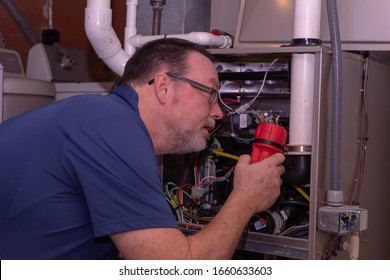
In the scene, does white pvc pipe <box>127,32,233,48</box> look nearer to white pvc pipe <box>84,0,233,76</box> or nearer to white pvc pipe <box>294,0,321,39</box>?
white pvc pipe <box>84,0,233,76</box>

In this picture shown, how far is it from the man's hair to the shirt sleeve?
255 mm

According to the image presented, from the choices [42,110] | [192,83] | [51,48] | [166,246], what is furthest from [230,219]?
[51,48]

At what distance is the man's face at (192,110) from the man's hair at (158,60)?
2 centimetres

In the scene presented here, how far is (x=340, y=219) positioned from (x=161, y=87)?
55 cm

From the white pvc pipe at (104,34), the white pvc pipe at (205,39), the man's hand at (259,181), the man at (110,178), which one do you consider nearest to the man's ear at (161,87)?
the man at (110,178)

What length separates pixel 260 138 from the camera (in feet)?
4.81

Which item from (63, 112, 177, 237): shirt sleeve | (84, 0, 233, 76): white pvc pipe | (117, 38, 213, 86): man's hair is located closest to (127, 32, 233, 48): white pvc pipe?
(84, 0, 233, 76): white pvc pipe

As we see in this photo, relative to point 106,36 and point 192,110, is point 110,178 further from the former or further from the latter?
point 106,36

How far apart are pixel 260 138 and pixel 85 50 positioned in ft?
5.48

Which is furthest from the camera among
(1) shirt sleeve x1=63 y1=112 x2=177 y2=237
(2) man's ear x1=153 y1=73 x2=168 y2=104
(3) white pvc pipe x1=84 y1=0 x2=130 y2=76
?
(3) white pvc pipe x1=84 y1=0 x2=130 y2=76

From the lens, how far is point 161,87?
1.36 meters

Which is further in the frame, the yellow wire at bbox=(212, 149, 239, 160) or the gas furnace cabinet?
the yellow wire at bbox=(212, 149, 239, 160)

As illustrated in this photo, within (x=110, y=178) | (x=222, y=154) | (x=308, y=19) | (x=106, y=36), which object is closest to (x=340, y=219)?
(x=222, y=154)

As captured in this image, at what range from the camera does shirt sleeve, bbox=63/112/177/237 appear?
3.68 ft
